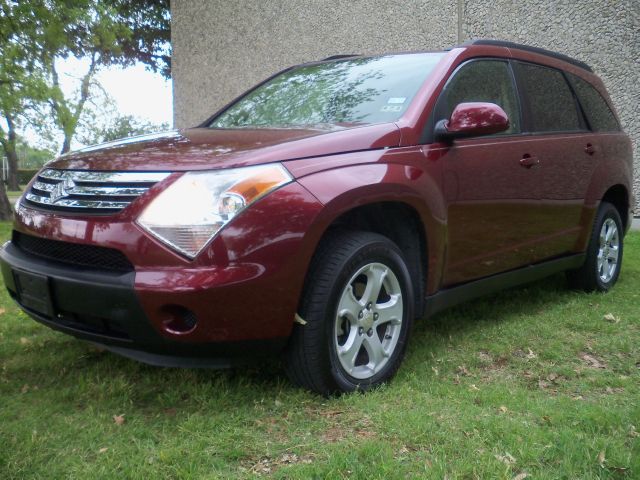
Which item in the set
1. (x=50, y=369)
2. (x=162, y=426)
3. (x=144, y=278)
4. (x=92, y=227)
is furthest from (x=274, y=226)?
(x=50, y=369)

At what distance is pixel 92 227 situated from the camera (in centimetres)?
288

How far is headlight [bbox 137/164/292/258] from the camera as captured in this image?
275 cm

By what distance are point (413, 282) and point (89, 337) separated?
5.33 ft

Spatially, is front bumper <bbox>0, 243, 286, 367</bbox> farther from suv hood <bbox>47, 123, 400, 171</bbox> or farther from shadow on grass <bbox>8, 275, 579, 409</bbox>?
suv hood <bbox>47, 123, 400, 171</bbox>

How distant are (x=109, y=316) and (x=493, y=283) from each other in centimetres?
235

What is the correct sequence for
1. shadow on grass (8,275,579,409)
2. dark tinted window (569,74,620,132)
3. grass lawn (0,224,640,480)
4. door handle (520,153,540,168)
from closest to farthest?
grass lawn (0,224,640,480) < shadow on grass (8,275,579,409) < door handle (520,153,540,168) < dark tinted window (569,74,620,132)

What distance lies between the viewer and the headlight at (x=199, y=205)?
2754mm

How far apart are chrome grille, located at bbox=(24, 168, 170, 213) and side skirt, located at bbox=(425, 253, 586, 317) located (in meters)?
1.64

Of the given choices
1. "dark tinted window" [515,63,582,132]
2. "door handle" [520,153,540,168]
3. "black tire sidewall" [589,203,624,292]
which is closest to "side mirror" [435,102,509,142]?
"door handle" [520,153,540,168]

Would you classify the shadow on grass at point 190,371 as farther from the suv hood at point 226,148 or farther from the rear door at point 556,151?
the suv hood at point 226,148

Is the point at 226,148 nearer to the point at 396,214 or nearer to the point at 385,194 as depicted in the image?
the point at 385,194

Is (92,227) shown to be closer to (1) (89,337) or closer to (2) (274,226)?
(1) (89,337)

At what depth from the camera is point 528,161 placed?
4301mm

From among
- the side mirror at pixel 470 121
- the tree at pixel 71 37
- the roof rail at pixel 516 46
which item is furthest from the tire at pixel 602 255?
the tree at pixel 71 37
